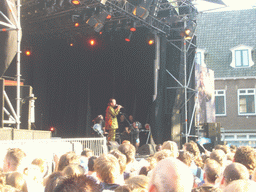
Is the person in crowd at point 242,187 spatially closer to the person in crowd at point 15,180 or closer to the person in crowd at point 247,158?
the person in crowd at point 15,180

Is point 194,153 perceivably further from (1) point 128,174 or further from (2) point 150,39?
(2) point 150,39

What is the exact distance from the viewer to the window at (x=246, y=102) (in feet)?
77.3

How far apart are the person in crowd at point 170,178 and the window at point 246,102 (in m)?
23.1

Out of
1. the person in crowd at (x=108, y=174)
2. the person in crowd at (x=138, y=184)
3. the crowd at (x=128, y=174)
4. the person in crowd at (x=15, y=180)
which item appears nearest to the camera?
the crowd at (x=128, y=174)

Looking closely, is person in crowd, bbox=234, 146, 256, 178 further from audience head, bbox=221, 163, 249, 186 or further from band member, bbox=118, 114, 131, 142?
band member, bbox=118, 114, 131, 142

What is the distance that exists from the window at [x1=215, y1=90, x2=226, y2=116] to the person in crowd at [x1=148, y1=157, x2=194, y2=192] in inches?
911

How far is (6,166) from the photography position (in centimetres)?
350

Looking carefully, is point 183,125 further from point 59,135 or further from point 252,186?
point 252,186

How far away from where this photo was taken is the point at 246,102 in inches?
935

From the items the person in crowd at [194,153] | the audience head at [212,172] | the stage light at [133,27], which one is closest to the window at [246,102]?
the stage light at [133,27]

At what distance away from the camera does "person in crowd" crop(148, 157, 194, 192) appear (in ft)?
5.36

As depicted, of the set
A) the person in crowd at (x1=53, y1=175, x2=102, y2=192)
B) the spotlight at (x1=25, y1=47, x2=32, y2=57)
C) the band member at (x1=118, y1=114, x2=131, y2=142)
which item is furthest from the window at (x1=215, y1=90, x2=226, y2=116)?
the person in crowd at (x1=53, y1=175, x2=102, y2=192)

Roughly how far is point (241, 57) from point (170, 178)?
992 inches

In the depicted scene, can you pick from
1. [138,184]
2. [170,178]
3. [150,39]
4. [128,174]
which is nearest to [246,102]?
[150,39]
